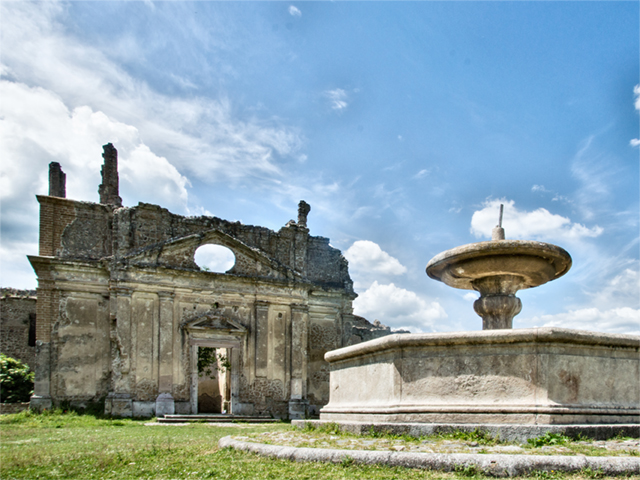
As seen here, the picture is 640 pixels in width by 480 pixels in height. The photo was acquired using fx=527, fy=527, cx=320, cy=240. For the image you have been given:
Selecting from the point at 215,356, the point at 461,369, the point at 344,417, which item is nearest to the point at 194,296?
the point at 215,356

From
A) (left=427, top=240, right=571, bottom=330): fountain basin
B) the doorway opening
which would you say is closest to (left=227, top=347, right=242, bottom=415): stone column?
the doorway opening

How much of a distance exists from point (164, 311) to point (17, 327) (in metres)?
12.5

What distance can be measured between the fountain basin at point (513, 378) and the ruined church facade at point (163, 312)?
12.7 meters

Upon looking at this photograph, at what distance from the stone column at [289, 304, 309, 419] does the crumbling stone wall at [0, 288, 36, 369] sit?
1426cm

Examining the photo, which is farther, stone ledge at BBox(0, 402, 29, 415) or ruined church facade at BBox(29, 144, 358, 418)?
ruined church facade at BBox(29, 144, 358, 418)

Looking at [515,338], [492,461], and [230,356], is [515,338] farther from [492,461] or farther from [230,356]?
[230,356]

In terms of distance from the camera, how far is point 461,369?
5.68 m

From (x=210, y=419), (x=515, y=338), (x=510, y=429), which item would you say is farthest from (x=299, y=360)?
(x=510, y=429)

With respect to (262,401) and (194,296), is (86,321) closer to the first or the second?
(194,296)

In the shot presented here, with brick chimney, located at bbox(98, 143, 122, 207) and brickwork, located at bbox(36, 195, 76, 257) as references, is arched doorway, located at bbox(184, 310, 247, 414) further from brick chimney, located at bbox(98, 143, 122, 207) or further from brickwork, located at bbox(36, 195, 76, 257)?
brick chimney, located at bbox(98, 143, 122, 207)

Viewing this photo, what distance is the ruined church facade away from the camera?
16531 millimetres

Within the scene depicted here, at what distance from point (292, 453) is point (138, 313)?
534 inches

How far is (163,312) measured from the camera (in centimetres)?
1748

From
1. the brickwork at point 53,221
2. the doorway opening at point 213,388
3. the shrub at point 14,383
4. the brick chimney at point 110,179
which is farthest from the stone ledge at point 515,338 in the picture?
the shrub at point 14,383
